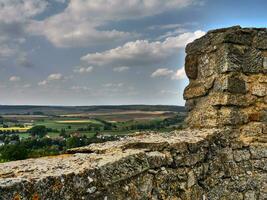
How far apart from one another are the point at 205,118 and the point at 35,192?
3095 millimetres

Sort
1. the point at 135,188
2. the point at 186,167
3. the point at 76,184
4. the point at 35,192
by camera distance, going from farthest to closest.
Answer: the point at 186,167 → the point at 135,188 → the point at 76,184 → the point at 35,192

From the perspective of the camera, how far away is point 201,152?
440 centimetres

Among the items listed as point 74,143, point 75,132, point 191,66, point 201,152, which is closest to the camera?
point 201,152

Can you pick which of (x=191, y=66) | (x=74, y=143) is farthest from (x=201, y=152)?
(x=74, y=143)

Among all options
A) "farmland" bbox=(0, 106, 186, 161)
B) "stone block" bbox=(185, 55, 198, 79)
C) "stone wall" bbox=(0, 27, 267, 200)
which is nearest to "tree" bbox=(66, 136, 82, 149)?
"farmland" bbox=(0, 106, 186, 161)

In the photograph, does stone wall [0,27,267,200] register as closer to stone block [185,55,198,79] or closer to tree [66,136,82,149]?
stone block [185,55,198,79]

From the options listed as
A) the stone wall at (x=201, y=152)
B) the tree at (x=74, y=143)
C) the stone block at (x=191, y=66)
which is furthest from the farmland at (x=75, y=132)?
the stone wall at (x=201, y=152)

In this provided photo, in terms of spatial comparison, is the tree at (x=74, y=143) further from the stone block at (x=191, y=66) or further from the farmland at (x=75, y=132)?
the stone block at (x=191, y=66)

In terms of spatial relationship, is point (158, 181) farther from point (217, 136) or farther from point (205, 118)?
point (205, 118)

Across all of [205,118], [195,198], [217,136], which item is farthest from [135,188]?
[205,118]

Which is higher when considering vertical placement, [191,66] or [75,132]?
[191,66]

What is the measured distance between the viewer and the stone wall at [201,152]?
3125mm

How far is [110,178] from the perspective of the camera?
10.6ft

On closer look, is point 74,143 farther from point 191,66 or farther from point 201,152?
Answer: point 201,152
